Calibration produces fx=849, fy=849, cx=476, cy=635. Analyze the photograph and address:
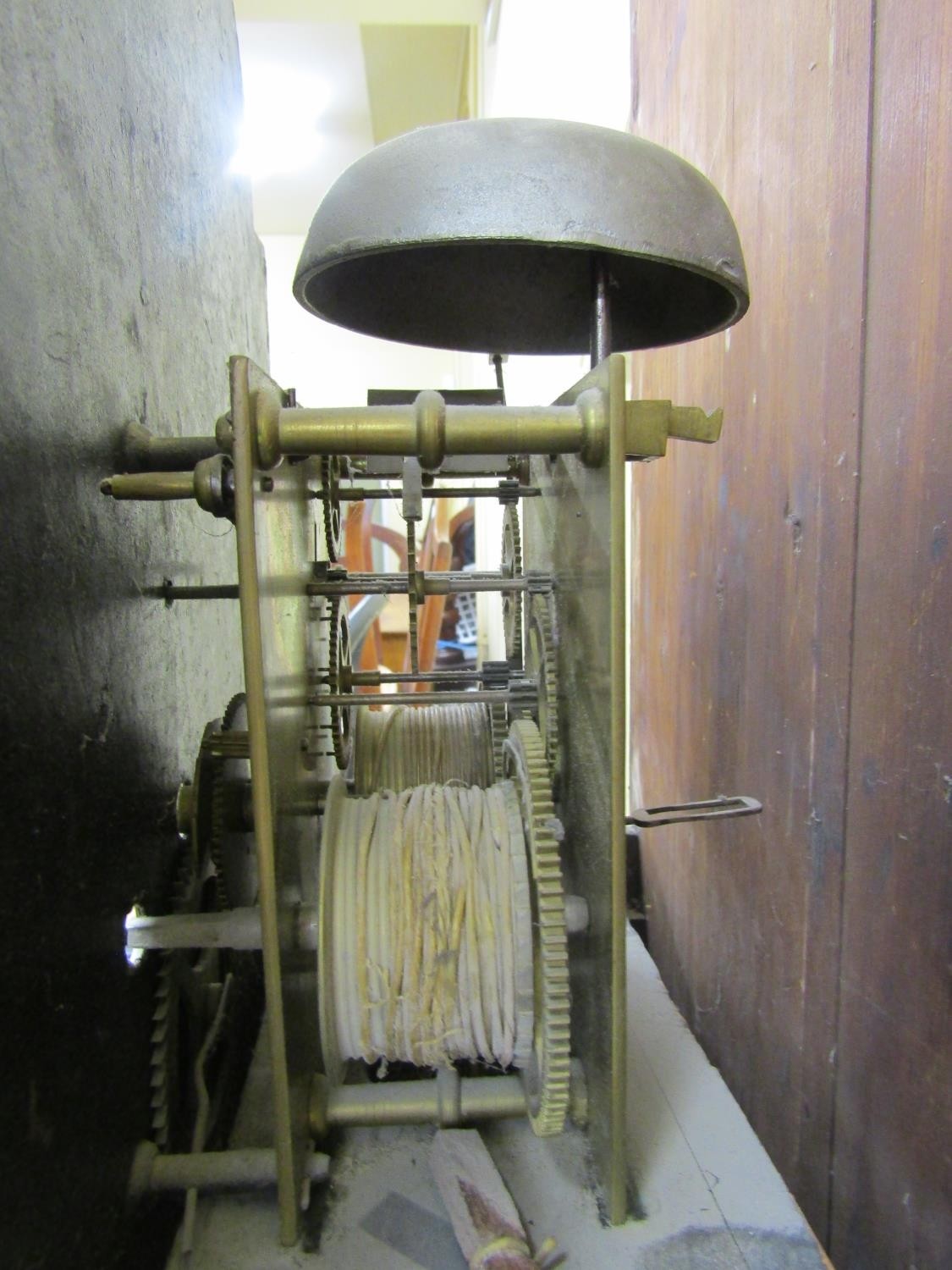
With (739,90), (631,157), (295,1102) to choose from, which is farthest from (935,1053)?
(739,90)

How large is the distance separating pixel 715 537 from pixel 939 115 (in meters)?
0.67

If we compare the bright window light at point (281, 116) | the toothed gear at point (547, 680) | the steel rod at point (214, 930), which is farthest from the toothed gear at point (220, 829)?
the bright window light at point (281, 116)

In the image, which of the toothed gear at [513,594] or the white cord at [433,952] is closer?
the white cord at [433,952]

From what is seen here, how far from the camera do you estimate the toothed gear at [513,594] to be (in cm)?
155

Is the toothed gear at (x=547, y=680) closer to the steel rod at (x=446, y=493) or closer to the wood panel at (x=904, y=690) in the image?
the steel rod at (x=446, y=493)

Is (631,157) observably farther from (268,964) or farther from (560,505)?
(268,964)

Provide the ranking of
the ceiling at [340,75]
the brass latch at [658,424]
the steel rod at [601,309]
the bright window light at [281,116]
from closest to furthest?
the brass latch at [658,424] < the steel rod at [601,309] < the ceiling at [340,75] < the bright window light at [281,116]

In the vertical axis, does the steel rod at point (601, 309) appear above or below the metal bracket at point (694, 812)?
above

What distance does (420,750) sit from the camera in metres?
1.56

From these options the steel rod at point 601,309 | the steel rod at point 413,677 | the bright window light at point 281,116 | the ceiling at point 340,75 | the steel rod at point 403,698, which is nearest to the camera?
the steel rod at point 601,309

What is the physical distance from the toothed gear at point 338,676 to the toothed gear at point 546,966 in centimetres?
56

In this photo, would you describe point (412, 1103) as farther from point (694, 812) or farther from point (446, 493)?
point (446, 493)

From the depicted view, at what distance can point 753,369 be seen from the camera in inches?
46.6

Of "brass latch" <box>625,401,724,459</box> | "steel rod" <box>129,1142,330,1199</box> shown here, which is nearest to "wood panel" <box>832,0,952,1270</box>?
"brass latch" <box>625,401,724,459</box>
